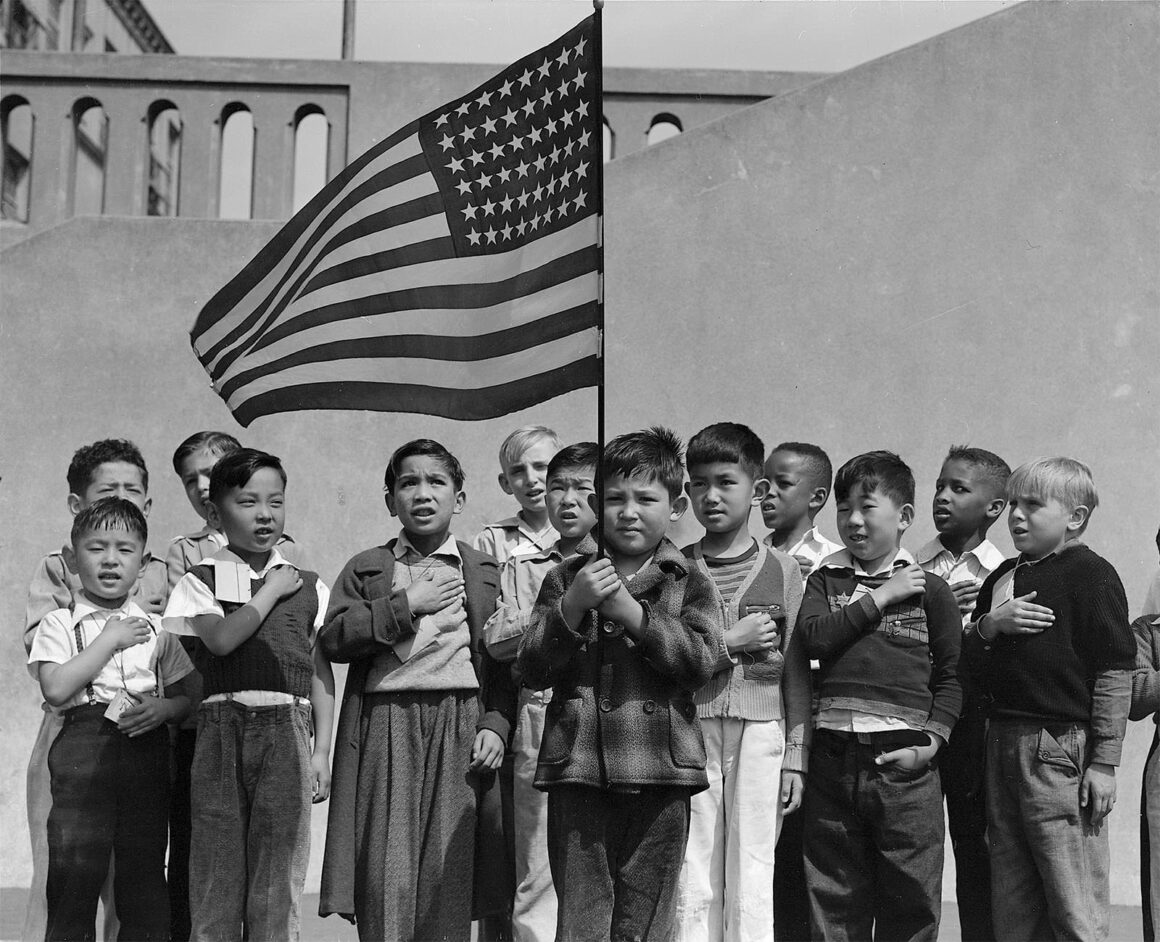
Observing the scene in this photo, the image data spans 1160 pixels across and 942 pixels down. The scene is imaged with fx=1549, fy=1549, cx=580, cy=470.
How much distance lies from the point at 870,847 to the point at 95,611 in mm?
Answer: 2553

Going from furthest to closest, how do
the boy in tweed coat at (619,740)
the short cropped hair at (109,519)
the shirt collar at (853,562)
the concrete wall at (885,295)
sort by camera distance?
1. the concrete wall at (885,295)
2. the short cropped hair at (109,519)
3. the shirt collar at (853,562)
4. the boy in tweed coat at (619,740)

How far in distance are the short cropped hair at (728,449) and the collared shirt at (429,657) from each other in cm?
89

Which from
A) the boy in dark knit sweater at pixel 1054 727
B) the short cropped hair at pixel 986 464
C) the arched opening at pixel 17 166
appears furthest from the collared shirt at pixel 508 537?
the arched opening at pixel 17 166

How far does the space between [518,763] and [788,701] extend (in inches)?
33.8

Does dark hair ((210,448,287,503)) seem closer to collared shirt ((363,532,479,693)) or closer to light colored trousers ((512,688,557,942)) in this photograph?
collared shirt ((363,532,479,693))

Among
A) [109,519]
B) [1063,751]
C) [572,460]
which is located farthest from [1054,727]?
[109,519]

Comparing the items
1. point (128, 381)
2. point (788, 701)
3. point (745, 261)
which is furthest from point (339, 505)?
point (788, 701)

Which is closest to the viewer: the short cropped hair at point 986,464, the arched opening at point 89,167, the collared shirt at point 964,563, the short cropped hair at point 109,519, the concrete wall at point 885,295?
the short cropped hair at point 109,519

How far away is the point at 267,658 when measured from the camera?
15.7 feet

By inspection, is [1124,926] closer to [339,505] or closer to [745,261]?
[745,261]

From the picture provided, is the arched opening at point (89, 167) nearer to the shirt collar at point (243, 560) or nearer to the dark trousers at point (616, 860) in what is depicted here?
the shirt collar at point (243, 560)

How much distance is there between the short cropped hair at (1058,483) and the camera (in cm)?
483

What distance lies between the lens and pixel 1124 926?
6.11 meters

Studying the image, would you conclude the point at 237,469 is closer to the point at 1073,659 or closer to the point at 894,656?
the point at 894,656
